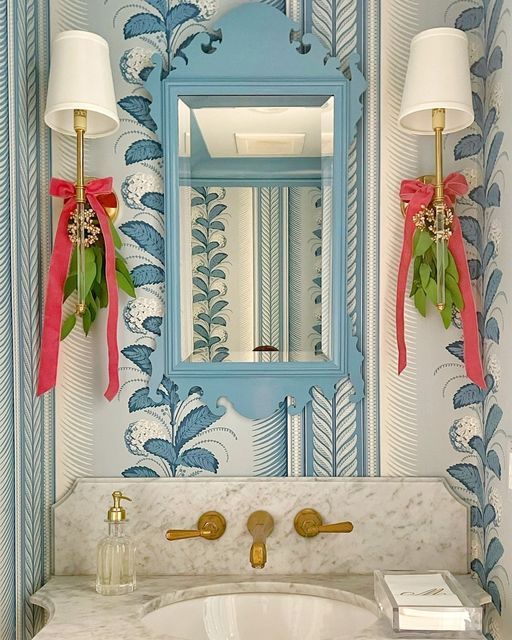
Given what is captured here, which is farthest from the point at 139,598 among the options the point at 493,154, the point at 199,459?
the point at 493,154

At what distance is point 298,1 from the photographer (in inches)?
74.2

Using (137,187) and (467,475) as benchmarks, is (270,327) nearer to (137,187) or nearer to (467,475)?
(137,187)

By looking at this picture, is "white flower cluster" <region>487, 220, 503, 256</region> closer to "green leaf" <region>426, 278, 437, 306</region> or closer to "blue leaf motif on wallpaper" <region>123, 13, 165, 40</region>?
"green leaf" <region>426, 278, 437, 306</region>

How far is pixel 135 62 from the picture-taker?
189 cm

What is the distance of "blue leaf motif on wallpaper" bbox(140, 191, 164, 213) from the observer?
189 centimetres

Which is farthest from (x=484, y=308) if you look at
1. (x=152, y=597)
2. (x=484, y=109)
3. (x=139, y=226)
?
(x=152, y=597)

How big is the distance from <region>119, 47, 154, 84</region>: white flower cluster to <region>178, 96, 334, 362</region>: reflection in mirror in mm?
126

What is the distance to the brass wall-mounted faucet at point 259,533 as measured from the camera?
1.66 metres

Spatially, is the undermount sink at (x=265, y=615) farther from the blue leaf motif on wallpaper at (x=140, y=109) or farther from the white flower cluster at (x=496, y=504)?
the blue leaf motif on wallpaper at (x=140, y=109)

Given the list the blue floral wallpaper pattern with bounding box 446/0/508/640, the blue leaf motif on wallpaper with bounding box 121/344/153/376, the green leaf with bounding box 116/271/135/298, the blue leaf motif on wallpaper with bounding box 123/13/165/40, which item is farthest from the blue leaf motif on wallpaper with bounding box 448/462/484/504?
the blue leaf motif on wallpaper with bounding box 123/13/165/40

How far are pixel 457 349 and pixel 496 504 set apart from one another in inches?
14.0

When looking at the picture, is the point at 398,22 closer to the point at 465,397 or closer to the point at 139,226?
the point at 139,226

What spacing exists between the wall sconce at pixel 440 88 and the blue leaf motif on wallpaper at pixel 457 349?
142mm

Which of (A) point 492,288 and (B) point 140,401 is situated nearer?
(A) point 492,288
